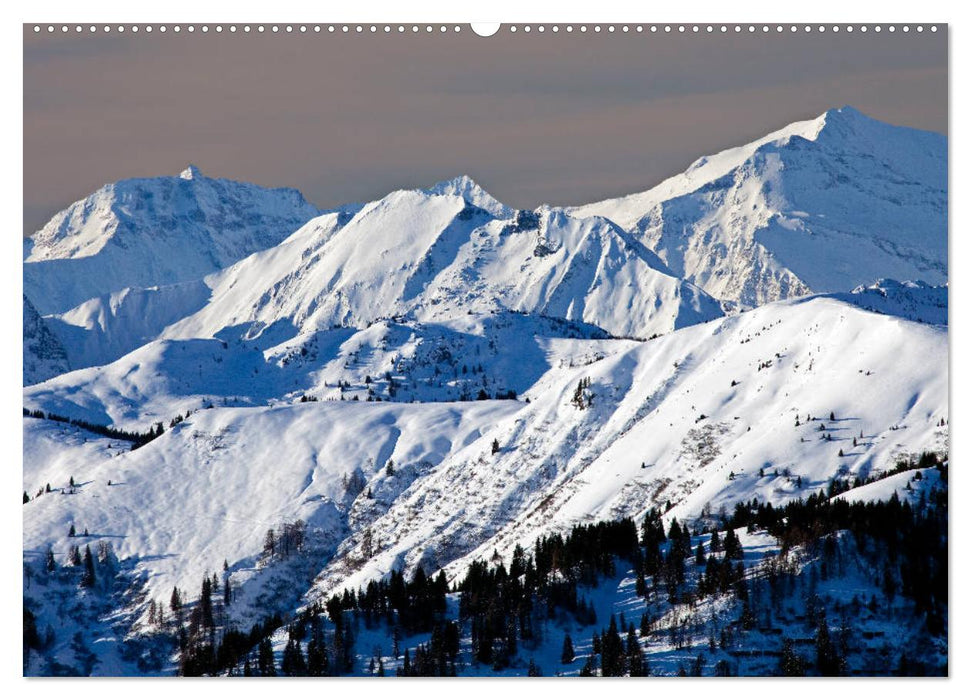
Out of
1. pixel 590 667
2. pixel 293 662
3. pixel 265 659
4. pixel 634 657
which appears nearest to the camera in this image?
pixel 590 667

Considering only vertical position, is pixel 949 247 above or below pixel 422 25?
below

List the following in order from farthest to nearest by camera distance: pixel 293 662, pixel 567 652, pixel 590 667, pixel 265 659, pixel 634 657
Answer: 1. pixel 293 662
2. pixel 265 659
3. pixel 567 652
4. pixel 634 657
5. pixel 590 667

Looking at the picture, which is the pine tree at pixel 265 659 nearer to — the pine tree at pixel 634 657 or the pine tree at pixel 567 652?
the pine tree at pixel 567 652

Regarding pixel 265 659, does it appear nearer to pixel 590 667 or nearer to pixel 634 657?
pixel 590 667

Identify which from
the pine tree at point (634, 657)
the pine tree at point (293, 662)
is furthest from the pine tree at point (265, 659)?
the pine tree at point (634, 657)

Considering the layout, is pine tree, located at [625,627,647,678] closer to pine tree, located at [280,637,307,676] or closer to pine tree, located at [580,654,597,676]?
pine tree, located at [580,654,597,676]

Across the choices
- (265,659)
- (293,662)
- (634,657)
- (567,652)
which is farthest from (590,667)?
(265,659)

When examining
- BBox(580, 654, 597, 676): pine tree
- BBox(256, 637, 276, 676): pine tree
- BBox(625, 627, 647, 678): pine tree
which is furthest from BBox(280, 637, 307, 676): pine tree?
BBox(625, 627, 647, 678): pine tree
